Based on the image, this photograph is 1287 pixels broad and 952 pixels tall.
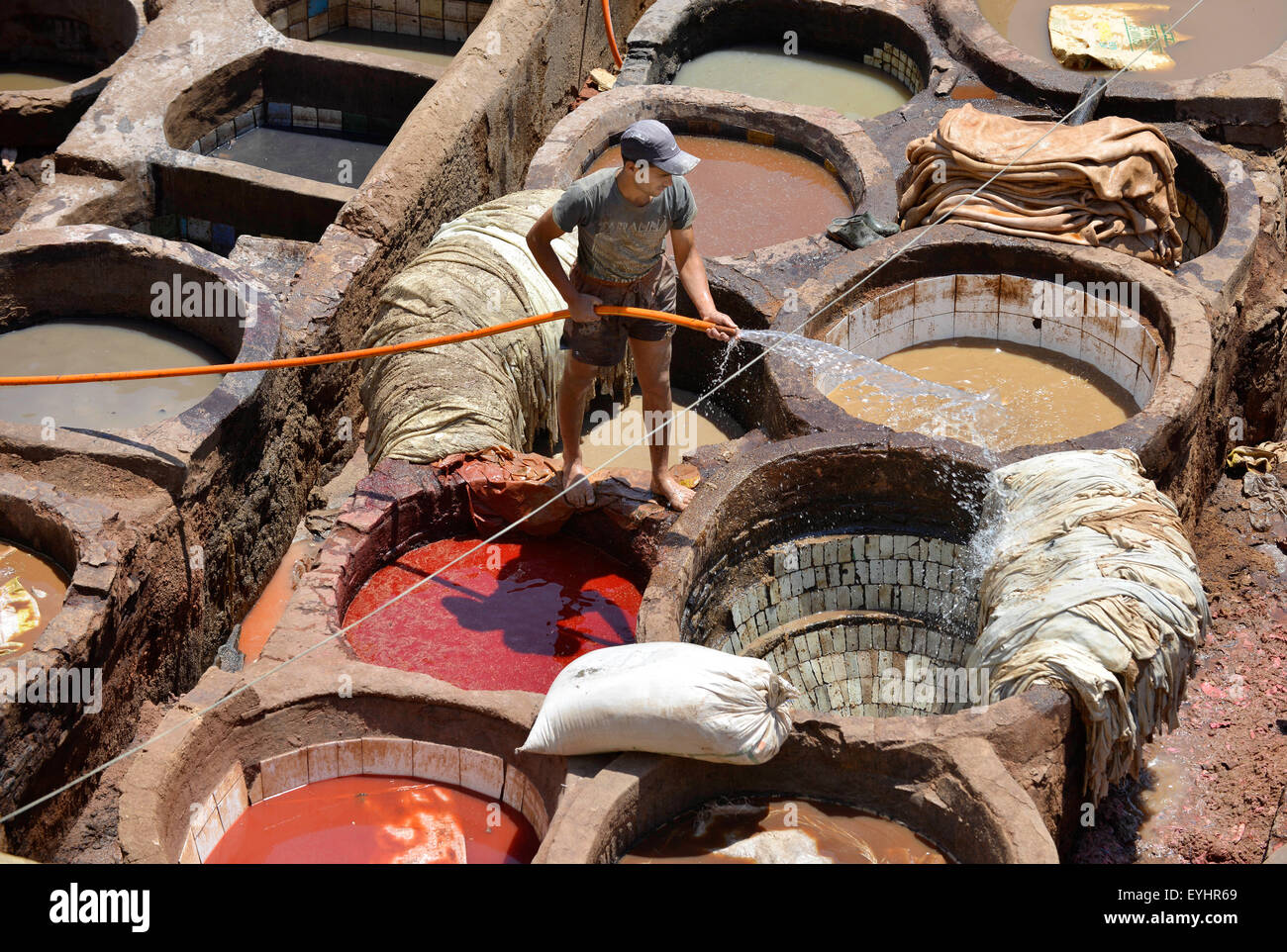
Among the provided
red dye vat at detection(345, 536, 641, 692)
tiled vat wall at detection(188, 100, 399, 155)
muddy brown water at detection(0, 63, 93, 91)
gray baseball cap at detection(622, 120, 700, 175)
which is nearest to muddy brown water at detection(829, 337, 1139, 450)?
red dye vat at detection(345, 536, 641, 692)

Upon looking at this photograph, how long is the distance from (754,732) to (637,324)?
212cm

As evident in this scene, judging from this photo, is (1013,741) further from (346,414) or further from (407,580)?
(346,414)

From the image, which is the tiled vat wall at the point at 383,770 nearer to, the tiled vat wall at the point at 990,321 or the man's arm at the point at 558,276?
the man's arm at the point at 558,276

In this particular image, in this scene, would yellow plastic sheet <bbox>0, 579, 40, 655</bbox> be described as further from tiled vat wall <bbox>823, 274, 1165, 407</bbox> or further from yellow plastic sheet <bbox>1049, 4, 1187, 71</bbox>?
yellow plastic sheet <bbox>1049, 4, 1187, 71</bbox>

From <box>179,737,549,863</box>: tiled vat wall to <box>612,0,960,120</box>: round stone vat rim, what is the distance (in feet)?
20.1

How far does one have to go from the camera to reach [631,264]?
665 centimetres

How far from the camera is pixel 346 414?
9.27 metres

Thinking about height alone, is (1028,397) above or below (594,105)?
below

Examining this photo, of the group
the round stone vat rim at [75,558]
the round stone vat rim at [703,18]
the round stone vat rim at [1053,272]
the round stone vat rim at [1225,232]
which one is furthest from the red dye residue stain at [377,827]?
the round stone vat rim at [703,18]

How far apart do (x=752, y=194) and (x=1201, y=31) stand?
3593mm

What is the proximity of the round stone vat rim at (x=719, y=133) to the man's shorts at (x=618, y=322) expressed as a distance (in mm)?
2654

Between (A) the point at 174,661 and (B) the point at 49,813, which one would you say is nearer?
(B) the point at 49,813

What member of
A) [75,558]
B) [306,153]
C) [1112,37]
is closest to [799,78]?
[1112,37]
